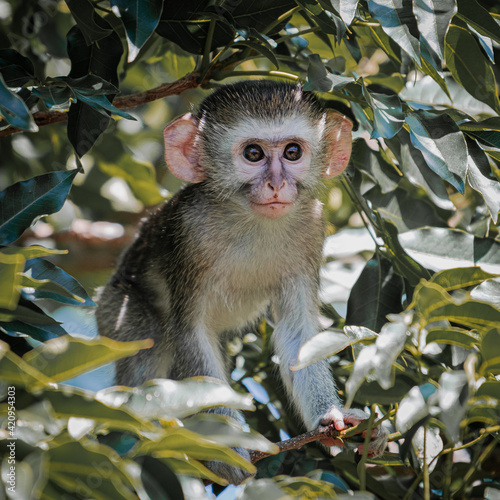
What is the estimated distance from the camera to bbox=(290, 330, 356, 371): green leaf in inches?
74.9

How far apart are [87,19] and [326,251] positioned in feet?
7.97

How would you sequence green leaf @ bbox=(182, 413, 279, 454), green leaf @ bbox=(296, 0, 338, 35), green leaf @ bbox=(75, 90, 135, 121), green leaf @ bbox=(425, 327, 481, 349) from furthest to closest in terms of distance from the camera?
green leaf @ bbox=(296, 0, 338, 35) → green leaf @ bbox=(75, 90, 135, 121) → green leaf @ bbox=(425, 327, 481, 349) → green leaf @ bbox=(182, 413, 279, 454)

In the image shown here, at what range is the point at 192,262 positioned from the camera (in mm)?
4250

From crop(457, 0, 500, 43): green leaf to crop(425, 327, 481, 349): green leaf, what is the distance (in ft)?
4.43

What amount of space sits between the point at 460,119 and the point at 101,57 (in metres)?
1.66

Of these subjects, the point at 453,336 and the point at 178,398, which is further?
the point at 453,336

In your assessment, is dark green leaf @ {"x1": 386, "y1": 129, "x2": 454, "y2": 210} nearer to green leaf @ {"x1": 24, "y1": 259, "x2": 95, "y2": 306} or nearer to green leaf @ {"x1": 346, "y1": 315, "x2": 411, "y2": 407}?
green leaf @ {"x1": 346, "y1": 315, "x2": 411, "y2": 407}

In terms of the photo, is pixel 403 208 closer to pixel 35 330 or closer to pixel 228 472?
pixel 228 472

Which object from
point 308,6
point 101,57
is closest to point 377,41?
point 308,6

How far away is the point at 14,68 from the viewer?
2.86 meters

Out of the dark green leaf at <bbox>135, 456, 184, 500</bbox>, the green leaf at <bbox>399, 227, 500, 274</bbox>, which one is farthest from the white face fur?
the dark green leaf at <bbox>135, 456, 184, 500</bbox>

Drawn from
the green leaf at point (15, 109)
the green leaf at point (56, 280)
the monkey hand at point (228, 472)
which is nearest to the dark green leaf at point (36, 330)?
the green leaf at point (56, 280)

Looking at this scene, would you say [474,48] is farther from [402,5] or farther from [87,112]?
[87,112]

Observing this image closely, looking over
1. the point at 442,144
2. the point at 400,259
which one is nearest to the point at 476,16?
the point at 442,144
